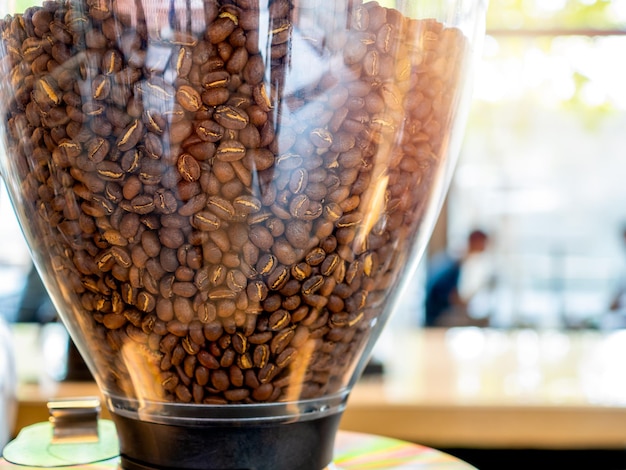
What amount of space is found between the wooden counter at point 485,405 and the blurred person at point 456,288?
1755mm

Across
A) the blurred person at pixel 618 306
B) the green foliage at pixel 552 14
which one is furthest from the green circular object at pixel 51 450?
the blurred person at pixel 618 306

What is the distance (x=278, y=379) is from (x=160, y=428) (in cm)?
6

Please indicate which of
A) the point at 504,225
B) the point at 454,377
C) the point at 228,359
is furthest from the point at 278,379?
the point at 504,225

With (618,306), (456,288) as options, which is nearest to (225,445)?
(456,288)

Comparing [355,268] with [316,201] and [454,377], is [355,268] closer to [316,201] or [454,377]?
[316,201]

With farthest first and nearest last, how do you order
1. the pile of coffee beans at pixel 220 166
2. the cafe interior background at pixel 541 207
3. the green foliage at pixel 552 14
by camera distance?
the cafe interior background at pixel 541 207 → the green foliage at pixel 552 14 → the pile of coffee beans at pixel 220 166

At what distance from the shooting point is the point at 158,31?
1.08ft

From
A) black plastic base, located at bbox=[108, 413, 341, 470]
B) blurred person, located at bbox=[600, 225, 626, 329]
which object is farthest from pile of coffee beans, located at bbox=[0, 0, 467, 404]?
blurred person, located at bbox=[600, 225, 626, 329]

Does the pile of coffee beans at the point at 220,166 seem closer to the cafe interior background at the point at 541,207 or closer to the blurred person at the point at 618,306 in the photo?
the cafe interior background at the point at 541,207

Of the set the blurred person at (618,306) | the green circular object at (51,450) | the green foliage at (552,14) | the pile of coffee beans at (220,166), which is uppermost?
the green foliage at (552,14)

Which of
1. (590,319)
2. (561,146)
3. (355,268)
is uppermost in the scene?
(561,146)

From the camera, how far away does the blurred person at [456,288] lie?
3.56 metres

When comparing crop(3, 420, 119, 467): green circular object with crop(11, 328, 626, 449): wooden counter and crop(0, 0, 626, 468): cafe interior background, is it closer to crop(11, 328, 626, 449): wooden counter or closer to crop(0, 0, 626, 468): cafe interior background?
crop(11, 328, 626, 449): wooden counter

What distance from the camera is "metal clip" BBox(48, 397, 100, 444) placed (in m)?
0.44
